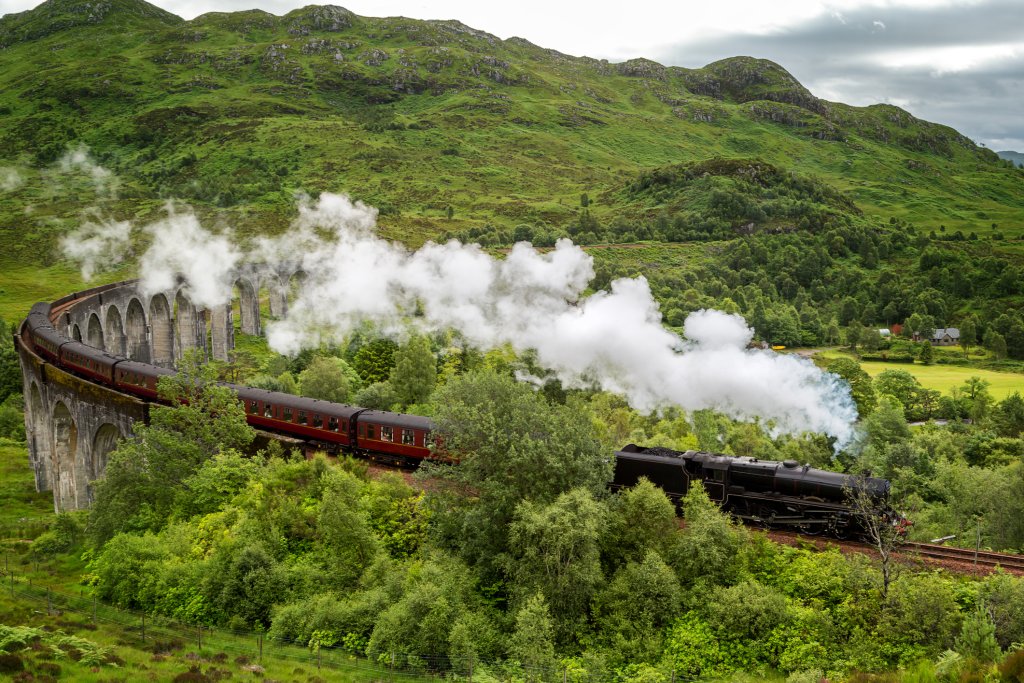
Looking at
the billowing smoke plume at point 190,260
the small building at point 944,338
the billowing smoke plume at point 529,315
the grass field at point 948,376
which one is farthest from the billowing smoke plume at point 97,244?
the small building at point 944,338

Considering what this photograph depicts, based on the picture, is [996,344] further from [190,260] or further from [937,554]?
[190,260]

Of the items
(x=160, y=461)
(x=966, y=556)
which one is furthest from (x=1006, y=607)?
(x=160, y=461)

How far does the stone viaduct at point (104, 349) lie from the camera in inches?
1812

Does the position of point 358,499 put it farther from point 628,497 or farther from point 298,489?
point 628,497

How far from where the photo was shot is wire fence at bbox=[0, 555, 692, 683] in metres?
22.9

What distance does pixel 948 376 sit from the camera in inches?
3585

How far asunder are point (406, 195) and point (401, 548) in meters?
144

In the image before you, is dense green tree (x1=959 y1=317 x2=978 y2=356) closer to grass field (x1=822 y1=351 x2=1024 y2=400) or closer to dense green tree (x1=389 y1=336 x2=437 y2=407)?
grass field (x1=822 y1=351 x2=1024 y2=400)

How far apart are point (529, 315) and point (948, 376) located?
61.4 meters

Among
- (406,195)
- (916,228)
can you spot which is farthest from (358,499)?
(916,228)

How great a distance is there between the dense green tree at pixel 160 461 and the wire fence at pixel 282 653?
3945 mm

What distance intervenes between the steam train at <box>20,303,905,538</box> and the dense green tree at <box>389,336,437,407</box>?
1548 cm

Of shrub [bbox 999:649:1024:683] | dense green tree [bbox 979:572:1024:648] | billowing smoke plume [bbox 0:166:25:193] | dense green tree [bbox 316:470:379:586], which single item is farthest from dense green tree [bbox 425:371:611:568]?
billowing smoke plume [bbox 0:166:25:193]

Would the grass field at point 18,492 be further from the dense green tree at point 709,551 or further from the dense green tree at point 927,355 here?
the dense green tree at point 927,355
